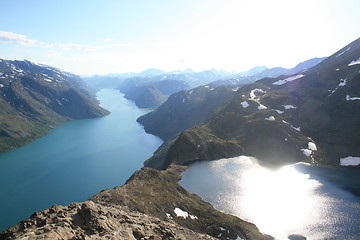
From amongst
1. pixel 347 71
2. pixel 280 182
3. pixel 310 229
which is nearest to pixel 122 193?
pixel 310 229

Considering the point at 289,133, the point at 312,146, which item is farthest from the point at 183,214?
the point at 289,133

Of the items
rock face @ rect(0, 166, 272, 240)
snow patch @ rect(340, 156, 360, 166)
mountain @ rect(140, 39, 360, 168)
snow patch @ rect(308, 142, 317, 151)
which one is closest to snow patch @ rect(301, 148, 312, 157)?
mountain @ rect(140, 39, 360, 168)

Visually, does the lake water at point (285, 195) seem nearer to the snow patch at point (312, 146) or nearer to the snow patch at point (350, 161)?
the snow patch at point (350, 161)

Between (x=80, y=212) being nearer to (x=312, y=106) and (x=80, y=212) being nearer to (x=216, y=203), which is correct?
(x=216, y=203)

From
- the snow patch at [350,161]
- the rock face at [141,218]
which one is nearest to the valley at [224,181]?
the snow patch at [350,161]

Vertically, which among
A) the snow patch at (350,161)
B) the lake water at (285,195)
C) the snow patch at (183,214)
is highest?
the snow patch at (183,214)

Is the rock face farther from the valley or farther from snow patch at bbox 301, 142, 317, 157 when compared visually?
snow patch at bbox 301, 142, 317, 157
